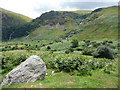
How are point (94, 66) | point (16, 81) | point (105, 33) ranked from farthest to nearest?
1. point (105, 33)
2. point (94, 66)
3. point (16, 81)

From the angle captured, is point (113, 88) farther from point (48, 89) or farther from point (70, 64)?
point (70, 64)

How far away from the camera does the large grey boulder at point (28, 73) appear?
18.6 metres

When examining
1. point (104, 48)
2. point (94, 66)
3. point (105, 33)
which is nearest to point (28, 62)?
point (94, 66)

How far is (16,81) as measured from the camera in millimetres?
18484

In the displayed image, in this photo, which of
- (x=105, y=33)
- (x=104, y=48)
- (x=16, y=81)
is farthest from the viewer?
(x=105, y=33)

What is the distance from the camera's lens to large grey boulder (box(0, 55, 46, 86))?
61.0ft

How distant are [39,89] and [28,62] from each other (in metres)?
6.28

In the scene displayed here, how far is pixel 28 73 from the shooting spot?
62.0 feet

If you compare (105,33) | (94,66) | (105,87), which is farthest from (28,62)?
(105,33)

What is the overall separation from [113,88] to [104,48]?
30555mm

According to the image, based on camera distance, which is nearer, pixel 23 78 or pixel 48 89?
pixel 48 89

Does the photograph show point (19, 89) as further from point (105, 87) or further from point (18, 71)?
point (105, 87)

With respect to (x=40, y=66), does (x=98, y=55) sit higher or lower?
lower

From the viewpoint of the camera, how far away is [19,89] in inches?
583
